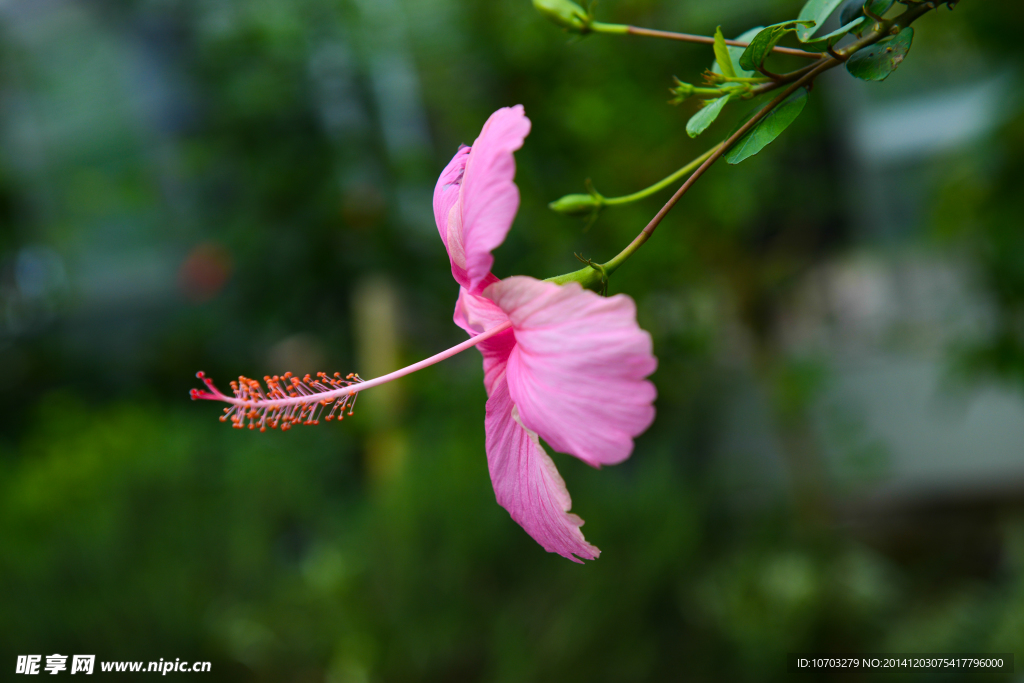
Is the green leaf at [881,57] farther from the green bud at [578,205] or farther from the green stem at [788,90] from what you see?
the green bud at [578,205]

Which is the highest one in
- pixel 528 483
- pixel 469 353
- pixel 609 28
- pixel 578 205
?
pixel 609 28

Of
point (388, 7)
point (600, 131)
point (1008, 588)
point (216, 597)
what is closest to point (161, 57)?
point (388, 7)

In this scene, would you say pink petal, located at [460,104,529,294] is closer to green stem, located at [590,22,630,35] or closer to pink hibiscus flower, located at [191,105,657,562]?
pink hibiscus flower, located at [191,105,657,562]

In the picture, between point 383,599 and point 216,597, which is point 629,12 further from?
point 216,597

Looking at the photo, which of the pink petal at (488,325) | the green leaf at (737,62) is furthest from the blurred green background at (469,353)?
the pink petal at (488,325)

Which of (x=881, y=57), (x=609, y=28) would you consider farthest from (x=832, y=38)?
(x=609, y=28)

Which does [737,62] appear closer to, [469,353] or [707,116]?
[707,116]

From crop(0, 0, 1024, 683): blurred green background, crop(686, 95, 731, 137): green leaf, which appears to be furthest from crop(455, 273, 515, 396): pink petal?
crop(0, 0, 1024, 683): blurred green background
